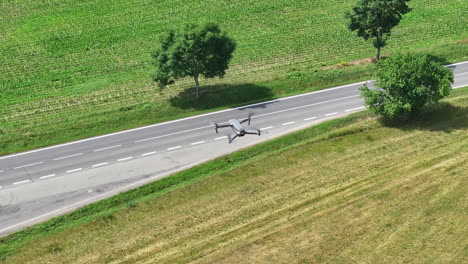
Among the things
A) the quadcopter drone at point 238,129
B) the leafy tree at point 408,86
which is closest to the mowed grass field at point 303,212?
the leafy tree at point 408,86

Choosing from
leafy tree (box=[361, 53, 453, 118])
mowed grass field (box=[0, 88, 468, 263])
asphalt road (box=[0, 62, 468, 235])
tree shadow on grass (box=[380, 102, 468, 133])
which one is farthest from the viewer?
tree shadow on grass (box=[380, 102, 468, 133])

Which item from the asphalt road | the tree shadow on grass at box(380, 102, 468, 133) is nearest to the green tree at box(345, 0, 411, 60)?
the asphalt road

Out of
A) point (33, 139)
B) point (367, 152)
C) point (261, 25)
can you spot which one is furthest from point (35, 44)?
point (367, 152)

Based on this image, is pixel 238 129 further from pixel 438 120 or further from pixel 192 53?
pixel 438 120

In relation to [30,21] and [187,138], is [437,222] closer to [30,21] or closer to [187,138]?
[187,138]

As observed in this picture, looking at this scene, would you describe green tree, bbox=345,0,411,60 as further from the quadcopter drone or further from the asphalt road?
the quadcopter drone

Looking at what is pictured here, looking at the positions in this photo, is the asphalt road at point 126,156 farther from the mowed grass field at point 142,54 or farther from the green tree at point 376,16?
the green tree at point 376,16
